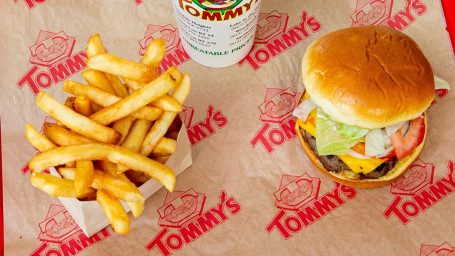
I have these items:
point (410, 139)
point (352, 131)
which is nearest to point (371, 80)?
point (352, 131)

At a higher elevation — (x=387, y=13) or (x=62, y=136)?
(x=62, y=136)

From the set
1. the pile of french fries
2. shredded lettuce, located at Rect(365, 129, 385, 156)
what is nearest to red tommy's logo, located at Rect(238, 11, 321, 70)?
shredded lettuce, located at Rect(365, 129, 385, 156)

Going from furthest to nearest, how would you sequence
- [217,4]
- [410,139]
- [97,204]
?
[410,139] < [217,4] < [97,204]

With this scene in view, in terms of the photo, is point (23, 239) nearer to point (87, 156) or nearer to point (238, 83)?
point (87, 156)

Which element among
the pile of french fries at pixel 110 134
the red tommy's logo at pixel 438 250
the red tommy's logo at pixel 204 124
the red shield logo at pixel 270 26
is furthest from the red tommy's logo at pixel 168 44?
the red tommy's logo at pixel 438 250

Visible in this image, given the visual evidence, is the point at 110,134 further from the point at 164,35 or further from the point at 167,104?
the point at 164,35

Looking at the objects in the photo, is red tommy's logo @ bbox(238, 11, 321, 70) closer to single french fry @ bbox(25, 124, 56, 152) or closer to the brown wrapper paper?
the brown wrapper paper

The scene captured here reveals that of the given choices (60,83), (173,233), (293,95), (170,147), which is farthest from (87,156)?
(293,95)
